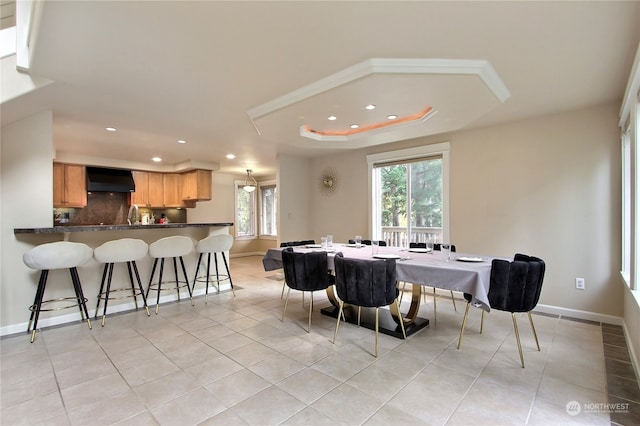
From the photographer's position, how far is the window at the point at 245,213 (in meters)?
8.76

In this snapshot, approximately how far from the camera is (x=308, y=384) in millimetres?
2121

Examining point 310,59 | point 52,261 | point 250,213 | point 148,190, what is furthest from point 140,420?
point 250,213

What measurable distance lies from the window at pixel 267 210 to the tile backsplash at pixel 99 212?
350 cm

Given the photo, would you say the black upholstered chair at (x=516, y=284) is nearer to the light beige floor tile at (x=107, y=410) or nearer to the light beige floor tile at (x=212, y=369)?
the light beige floor tile at (x=212, y=369)

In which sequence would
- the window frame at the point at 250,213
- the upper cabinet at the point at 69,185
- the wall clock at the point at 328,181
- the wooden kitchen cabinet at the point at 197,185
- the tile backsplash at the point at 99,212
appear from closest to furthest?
the upper cabinet at the point at 69,185
the wall clock at the point at 328,181
the tile backsplash at the point at 99,212
the wooden kitchen cabinet at the point at 197,185
the window frame at the point at 250,213

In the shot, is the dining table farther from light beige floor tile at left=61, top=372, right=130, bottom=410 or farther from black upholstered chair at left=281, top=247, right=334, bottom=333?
light beige floor tile at left=61, top=372, right=130, bottom=410

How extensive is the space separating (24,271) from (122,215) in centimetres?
378

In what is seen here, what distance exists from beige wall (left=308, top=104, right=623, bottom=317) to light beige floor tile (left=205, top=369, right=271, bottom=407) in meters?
3.34

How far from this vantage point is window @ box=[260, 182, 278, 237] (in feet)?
29.7

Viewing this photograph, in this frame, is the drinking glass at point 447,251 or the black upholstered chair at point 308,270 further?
the black upholstered chair at point 308,270

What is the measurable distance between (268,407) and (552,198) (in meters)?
3.79

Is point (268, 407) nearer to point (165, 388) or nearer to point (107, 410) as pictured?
point (165, 388)

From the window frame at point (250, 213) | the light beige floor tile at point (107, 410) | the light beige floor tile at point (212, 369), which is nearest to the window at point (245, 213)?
the window frame at point (250, 213)

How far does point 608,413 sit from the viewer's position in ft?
5.98
